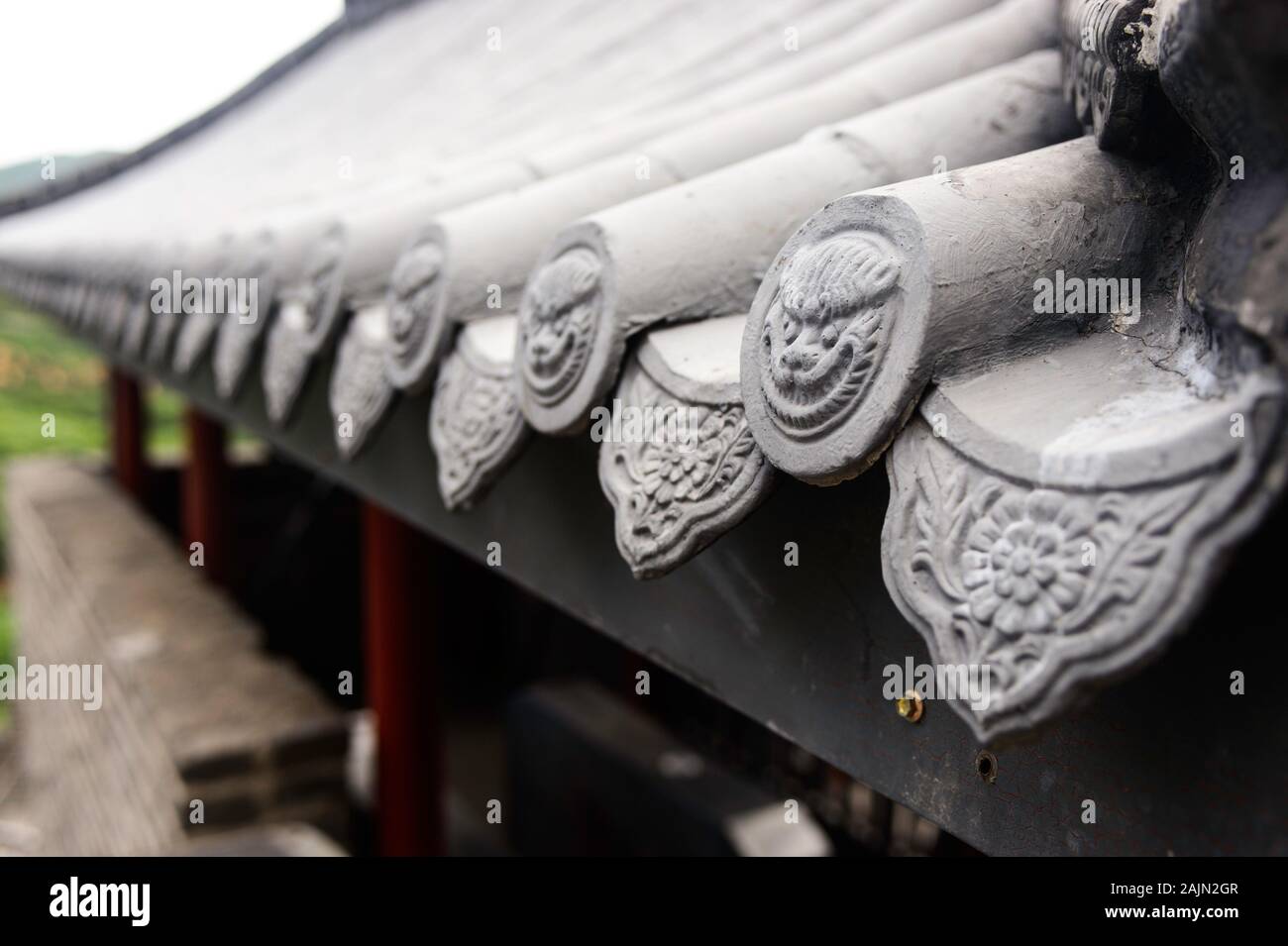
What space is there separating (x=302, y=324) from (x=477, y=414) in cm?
71

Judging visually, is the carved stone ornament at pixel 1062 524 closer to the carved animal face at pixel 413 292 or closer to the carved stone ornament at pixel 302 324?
the carved animal face at pixel 413 292

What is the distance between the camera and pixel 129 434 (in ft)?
24.5

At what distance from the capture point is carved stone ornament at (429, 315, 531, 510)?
1145 mm

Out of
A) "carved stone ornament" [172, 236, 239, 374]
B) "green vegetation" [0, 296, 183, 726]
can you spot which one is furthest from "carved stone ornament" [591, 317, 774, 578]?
"green vegetation" [0, 296, 183, 726]

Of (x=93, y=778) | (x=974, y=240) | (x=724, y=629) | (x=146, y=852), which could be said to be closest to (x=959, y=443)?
(x=974, y=240)

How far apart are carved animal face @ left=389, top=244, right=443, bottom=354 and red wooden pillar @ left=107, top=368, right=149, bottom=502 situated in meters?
6.64

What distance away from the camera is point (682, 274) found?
3.38 feet

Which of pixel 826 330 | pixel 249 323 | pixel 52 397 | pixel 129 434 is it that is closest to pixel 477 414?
pixel 826 330

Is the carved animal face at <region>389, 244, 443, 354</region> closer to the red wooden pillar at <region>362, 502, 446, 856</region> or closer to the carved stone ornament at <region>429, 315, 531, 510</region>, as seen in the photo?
the carved stone ornament at <region>429, 315, 531, 510</region>

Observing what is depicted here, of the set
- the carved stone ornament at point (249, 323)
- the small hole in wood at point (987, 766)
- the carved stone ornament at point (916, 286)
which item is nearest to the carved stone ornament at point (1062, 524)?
the carved stone ornament at point (916, 286)

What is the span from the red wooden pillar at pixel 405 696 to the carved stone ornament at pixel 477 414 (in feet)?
6.46

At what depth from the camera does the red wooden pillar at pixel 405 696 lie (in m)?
3.18
